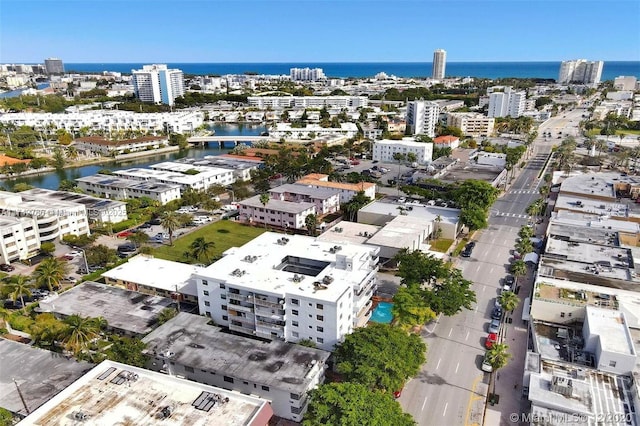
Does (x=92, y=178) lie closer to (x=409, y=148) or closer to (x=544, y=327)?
(x=409, y=148)

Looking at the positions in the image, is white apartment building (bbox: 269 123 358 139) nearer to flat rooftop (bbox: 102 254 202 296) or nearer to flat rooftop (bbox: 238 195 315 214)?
flat rooftop (bbox: 238 195 315 214)

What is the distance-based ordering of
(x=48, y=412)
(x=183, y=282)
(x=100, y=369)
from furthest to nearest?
1. (x=183, y=282)
2. (x=100, y=369)
3. (x=48, y=412)

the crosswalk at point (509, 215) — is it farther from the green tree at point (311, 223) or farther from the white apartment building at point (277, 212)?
the green tree at point (311, 223)

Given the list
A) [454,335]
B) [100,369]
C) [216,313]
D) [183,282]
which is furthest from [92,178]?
[454,335]

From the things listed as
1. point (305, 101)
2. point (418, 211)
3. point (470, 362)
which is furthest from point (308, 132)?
point (470, 362)

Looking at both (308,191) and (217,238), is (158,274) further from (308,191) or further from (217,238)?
(308,191)

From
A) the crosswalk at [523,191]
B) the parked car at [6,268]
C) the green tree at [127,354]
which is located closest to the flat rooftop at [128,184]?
the parked car at [6,268]

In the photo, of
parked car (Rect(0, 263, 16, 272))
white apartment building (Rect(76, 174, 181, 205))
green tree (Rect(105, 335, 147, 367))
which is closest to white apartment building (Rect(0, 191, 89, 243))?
parked car (Rect(0, 263, 16, 272))
